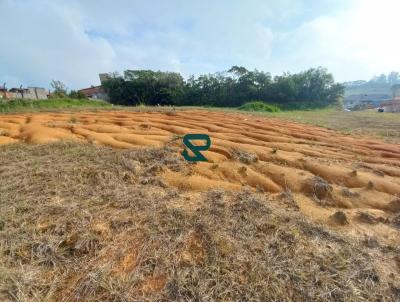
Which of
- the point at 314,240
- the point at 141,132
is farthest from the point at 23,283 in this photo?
the point at 141,132

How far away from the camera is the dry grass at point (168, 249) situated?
59.5 inches

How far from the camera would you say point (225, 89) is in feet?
97.1

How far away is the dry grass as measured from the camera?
4.96 ft

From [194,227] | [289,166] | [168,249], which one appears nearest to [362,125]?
[289,166]

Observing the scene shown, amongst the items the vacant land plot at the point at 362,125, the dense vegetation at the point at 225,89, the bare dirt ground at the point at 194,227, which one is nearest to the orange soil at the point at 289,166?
the bare dirt ground at the point at 194,227

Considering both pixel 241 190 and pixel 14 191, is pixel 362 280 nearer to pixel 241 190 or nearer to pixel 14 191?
pixel 241 190

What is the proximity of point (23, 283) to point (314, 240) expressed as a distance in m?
1.97

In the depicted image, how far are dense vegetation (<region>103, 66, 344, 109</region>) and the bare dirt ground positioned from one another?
84.8 feet

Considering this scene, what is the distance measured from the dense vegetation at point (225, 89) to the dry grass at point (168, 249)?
→ 26684 mm

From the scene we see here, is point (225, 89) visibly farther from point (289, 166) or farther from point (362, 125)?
point (289, 166)

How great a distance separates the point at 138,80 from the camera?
1209 inches

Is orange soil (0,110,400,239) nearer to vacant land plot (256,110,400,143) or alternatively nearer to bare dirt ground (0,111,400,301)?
bare dirt ground (0,111,400,301)

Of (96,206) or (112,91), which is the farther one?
(112,91)

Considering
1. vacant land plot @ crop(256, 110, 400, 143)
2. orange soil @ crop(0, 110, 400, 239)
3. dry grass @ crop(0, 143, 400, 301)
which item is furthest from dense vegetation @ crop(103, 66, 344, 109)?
dry grass @ crop(0, 143, 400, 301)
